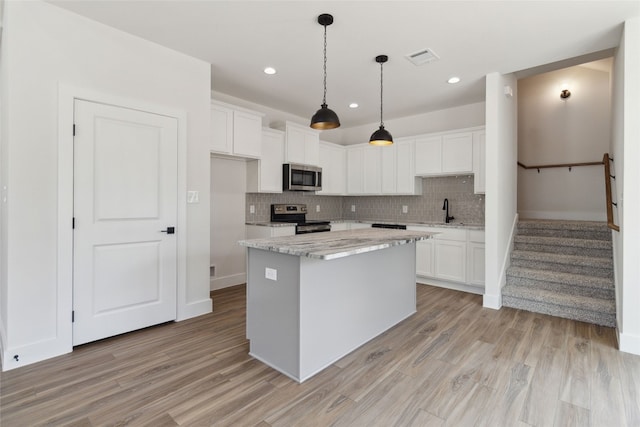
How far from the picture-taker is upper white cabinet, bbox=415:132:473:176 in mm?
4781

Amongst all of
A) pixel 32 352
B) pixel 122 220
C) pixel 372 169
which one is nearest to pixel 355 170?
pixel 372 169

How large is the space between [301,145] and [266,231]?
159 cm

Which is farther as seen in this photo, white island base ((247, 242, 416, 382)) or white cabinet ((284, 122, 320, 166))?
white cabinet ((284, 122, 320, 166))

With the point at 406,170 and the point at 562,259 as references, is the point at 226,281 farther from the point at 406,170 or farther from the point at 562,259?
the point at 562,259

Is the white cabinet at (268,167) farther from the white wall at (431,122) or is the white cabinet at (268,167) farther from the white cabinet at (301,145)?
the white wall at (431,122)

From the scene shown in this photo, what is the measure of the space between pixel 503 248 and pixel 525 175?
2219mm

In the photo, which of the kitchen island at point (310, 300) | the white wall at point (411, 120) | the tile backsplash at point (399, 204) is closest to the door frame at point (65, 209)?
the kitchen island at point (310, 300)

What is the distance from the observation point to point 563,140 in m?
5.25

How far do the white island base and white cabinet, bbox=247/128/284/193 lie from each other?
2.37 m

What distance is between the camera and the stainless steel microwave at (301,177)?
A: 201 inches

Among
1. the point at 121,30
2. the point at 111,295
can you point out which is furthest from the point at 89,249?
the point at 121,30

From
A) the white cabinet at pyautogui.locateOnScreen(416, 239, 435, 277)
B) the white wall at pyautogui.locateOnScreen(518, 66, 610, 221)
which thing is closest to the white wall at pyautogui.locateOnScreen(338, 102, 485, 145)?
the white wall at pyautogui.locateOnScreen(518, 66, 610, 221)

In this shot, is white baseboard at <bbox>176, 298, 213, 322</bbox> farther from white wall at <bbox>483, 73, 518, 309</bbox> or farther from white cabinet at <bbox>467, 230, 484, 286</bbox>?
white cabinet at <bbox>467, 230, 484, 286</bbox>

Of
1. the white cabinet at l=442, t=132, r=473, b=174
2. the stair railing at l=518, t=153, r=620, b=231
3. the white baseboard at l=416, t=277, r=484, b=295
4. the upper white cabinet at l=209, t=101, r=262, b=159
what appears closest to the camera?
the stair railing at l=518, t=153, r=620, b=231
